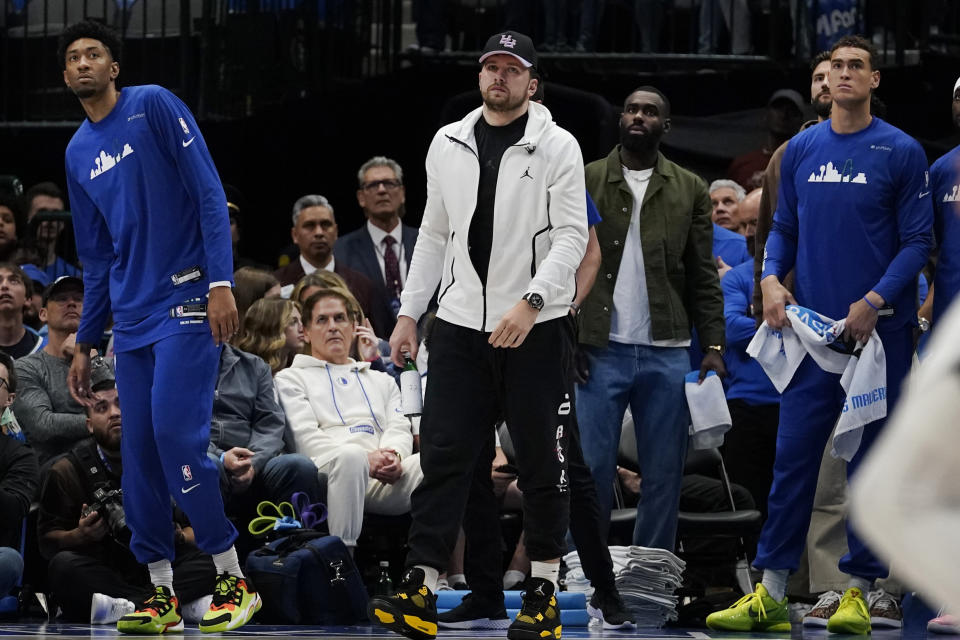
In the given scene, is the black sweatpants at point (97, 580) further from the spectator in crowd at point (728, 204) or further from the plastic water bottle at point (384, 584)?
the spectator in crowd at point (728, 204)

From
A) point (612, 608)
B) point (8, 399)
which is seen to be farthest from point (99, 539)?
point (612, 608)

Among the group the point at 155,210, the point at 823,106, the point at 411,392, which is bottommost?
the point at 411,392

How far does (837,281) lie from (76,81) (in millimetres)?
3093

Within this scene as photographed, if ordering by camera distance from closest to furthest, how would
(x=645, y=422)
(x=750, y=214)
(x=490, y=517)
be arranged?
(x=490, y=517)
(x=645, y=422)
(x=750, y=214)

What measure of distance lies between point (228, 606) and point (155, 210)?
152 cm

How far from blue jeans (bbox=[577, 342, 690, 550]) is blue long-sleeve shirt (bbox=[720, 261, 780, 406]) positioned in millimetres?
1000

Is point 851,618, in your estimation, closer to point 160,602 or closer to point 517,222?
point 517,222

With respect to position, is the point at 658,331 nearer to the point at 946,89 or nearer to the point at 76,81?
the point at 76,81

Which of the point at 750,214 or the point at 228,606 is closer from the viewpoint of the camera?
the point at 228,606

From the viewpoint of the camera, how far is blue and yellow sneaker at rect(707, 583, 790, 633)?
598 centimetres

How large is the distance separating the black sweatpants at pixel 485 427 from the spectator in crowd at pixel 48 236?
527 centimetres

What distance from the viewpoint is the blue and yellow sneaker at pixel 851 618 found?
576 centimetres

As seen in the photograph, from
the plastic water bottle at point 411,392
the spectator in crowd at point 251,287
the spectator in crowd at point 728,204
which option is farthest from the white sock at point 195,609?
the spectator in crowd at point 728,204

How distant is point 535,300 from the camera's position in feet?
16.3
